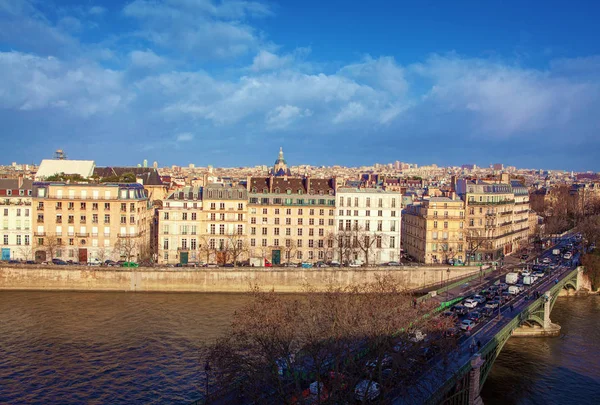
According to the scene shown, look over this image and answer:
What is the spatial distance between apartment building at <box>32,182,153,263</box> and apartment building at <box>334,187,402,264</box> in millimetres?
22303

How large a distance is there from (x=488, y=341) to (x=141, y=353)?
21665mm

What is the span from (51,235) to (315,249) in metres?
27.3

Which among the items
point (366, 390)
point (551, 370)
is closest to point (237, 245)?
point (551, 370)

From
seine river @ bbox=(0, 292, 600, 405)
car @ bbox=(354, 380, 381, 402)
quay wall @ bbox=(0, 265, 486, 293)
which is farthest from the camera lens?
quay wall @ bbox=(0, 265, 486, 293)

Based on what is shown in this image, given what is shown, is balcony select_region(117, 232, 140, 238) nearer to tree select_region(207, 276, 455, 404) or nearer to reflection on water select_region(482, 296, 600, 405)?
tree select_region(207, 276, 455, 404)

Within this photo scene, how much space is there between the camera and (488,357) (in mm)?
33156

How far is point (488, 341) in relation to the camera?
110ft

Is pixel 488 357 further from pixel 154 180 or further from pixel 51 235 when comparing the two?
pixel 154 180

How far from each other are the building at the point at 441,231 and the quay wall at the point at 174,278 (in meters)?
8.03

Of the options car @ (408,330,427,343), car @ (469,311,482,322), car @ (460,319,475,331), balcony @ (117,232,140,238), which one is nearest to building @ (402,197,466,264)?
car @ (469,311,482,322)

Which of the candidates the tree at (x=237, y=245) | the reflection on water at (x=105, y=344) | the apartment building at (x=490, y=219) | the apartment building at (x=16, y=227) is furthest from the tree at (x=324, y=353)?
the apartment building at (x=16, y=227)

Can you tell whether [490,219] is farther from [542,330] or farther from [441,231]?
[542,330]

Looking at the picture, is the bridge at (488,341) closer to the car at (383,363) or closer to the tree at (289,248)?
the car at (383,363)

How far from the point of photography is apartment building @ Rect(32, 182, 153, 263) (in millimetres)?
60062
